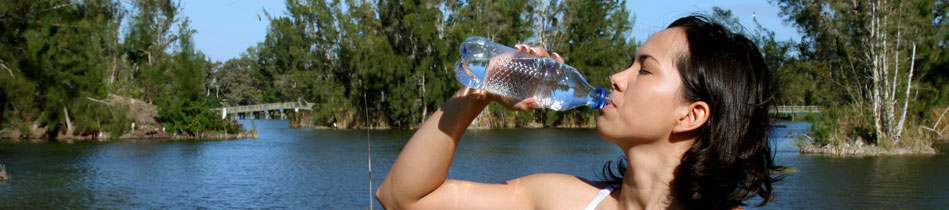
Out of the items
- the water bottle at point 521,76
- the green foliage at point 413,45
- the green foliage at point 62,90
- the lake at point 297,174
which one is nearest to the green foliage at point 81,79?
the green foliage at point 62,90

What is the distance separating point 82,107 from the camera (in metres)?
26.3

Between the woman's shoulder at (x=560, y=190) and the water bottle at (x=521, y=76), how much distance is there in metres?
0.15

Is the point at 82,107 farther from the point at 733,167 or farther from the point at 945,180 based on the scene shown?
the point at 733,167

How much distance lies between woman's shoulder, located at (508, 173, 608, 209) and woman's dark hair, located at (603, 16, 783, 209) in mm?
223

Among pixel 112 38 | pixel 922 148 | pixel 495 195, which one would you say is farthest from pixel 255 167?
pixel 112 38

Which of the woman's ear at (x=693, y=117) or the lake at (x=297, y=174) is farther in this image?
the lake at (x=297, y=174)

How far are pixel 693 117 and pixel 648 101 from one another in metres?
0.09

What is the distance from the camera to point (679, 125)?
4.56ft

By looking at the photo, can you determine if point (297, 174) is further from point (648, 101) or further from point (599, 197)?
point (648, 101)

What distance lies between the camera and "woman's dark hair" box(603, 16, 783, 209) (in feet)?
4.47

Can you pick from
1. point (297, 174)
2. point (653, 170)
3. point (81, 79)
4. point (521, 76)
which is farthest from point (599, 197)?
point (81, 79)

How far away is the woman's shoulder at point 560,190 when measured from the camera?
63.2 inches

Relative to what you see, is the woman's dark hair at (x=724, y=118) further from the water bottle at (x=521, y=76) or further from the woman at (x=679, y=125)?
the water bottle at (x=521, y=76)

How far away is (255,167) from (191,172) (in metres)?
1.63
